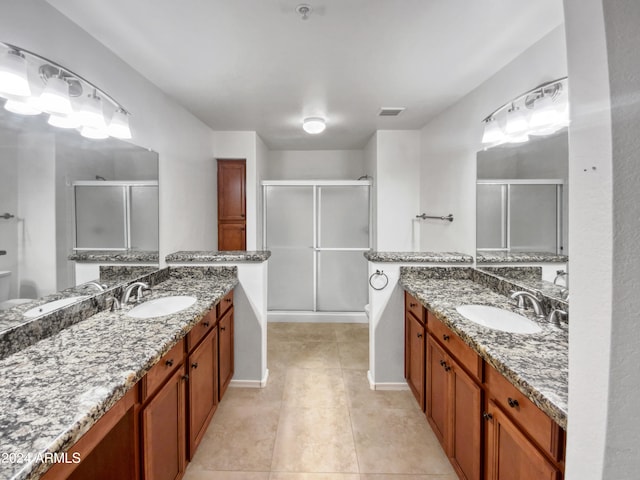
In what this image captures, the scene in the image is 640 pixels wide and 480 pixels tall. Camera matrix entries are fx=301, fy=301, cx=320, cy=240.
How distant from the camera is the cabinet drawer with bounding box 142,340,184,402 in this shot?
1123mm

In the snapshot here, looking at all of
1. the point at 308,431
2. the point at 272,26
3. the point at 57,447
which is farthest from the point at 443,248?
the point at 57,447

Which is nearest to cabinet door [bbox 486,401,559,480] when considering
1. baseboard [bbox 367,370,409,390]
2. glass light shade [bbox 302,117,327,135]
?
baseboard [bbox 367,370,409,390]

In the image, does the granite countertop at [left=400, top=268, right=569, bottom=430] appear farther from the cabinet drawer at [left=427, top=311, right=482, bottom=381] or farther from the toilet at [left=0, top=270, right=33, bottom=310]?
the toilet at [left=0, top=270, right=33, bottom=310]

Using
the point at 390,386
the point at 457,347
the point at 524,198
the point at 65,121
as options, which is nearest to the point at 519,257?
the point at 524,198

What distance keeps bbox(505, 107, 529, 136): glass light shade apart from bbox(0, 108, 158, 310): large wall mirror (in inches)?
96.7

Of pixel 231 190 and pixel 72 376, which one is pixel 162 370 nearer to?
pixel 72 376

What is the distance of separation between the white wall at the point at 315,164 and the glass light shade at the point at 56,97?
3201 mm

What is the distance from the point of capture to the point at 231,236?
3797mm

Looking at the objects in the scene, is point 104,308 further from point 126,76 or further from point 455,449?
point 455,449

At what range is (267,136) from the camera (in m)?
3.86

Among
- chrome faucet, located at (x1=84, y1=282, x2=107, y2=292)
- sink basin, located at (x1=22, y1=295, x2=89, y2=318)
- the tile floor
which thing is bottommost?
the tile floor

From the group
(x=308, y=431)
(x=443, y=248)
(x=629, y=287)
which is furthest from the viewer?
(x=443, y=248)

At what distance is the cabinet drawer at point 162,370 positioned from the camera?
112 cm

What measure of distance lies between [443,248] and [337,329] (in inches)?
63.7
